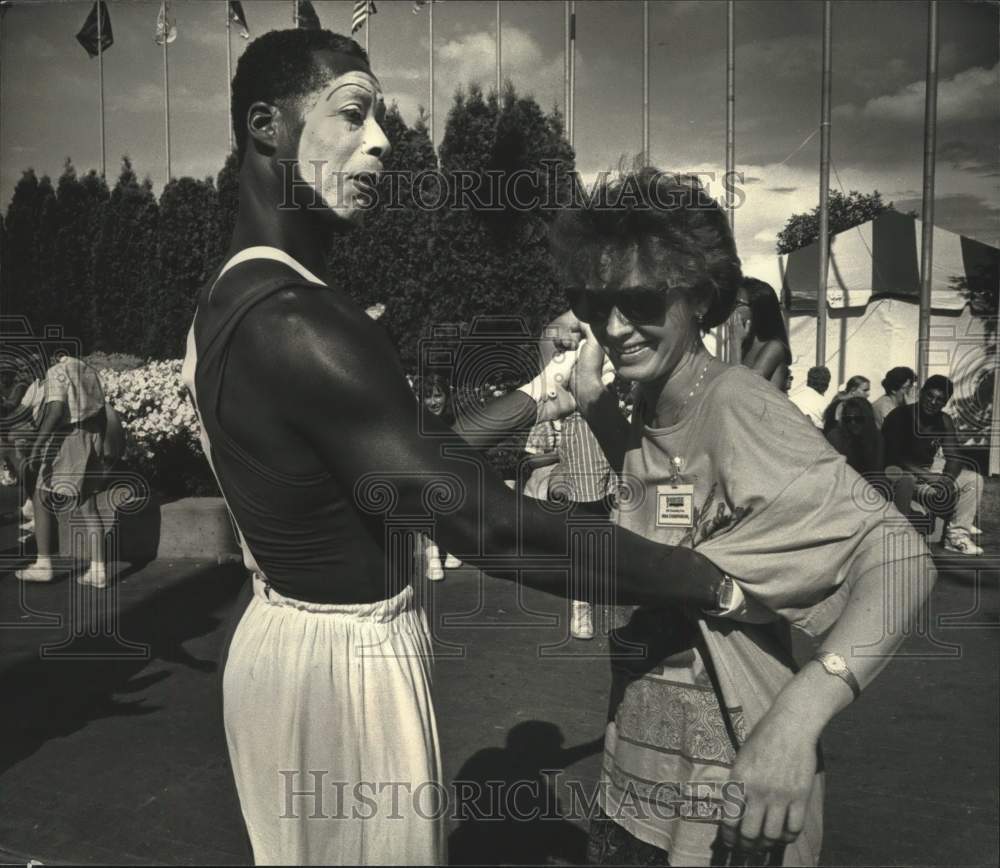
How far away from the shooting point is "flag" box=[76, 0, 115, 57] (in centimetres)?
1602

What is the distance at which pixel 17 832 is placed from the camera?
400 centimetres

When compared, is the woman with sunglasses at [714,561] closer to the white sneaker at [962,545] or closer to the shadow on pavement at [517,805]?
the shadow on pavement at [517,805]

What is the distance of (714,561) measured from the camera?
1.56m

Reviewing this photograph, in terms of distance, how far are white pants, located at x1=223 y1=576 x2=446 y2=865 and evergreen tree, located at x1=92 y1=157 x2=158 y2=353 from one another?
759 inches

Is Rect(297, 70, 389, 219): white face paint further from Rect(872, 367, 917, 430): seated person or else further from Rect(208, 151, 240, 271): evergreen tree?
Rect(208, 151, 240, 271): evergreen tree

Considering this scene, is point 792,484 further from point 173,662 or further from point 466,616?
point 466,616

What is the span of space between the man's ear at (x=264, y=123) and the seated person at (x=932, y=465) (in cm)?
864

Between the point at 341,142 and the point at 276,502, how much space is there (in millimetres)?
644

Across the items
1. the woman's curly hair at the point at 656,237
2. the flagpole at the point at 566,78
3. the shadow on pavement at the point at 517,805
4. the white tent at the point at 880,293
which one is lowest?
the shadow on pavement at the point at 517,805

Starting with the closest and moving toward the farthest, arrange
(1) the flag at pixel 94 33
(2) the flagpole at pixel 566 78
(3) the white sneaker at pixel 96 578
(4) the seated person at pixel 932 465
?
1. (3) the white sneaker at pixel 96 578
2. (4) the seated person at pixel 932 465
3. (2) the flagpole at pixel 566 78
4. (1) the flag at pixel 94 33

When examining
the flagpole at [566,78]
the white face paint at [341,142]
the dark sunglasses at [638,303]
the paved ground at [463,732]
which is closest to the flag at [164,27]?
the flagpole at [566,78]

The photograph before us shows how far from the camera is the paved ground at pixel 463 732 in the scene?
396 cm

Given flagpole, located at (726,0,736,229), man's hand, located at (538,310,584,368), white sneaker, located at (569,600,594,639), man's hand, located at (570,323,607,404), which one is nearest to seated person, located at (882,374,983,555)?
white sneaker, located at (569,600,594,639)

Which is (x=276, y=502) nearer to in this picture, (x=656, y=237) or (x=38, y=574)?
(x=656, y=237)
